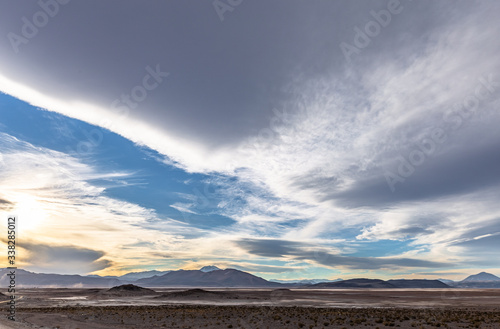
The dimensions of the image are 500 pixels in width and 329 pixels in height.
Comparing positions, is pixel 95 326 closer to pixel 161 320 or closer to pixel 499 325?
pixel 161 320

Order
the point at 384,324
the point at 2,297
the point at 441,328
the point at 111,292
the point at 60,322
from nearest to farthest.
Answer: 1. the point at 441,328
2. the point at 384,324
3. the point at 60,322
4. the point at 2,297
5. the point at 111,292

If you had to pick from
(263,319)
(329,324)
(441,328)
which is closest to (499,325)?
(441,328)

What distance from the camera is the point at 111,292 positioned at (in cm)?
12075

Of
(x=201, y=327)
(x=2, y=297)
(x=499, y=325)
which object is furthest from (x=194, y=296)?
(x=499, y=325)

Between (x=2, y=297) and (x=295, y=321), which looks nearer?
(x=295, y=321)

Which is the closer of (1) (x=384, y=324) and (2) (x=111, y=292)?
(1) (x=384, y=324)

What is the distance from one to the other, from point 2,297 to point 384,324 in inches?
4246

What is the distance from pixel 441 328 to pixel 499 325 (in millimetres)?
7203

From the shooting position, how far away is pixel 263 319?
41.6 metres

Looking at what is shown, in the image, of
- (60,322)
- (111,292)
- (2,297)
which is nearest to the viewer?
(60,322)

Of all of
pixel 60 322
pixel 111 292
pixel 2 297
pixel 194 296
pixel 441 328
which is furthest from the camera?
pixel 111 292

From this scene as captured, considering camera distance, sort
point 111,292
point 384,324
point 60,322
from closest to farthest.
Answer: point 384,324
point 60,322
point 111,292

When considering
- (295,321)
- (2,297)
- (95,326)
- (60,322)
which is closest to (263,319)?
(295,321)

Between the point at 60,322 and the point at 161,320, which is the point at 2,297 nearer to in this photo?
the point at 60,322
